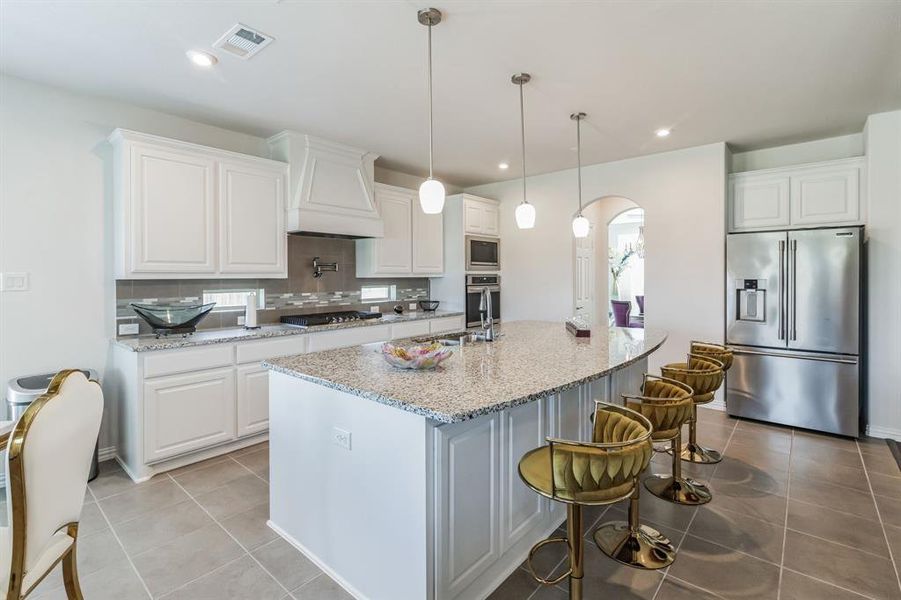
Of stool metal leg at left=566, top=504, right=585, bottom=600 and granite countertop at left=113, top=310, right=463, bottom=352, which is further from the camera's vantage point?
granite countertop at left=113, top=310, right=463, bottom=352

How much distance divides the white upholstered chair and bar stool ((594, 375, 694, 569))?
2129 mm

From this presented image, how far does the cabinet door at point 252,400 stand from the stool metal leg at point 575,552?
100 inches

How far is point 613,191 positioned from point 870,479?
3.25 m

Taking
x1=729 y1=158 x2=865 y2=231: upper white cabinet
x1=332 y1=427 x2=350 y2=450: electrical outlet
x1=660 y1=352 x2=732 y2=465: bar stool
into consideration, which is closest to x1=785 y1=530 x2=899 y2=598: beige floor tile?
x1=660 y1=352 x2=732 y2=465: bar stool

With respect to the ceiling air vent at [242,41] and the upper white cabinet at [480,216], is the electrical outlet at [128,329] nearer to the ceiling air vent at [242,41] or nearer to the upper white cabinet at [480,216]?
the ceiling air vent at [242,41]

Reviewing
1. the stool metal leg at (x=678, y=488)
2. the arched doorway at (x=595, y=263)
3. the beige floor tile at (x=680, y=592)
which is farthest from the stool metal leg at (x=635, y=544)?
the arched doorway at (x=595, y=263)

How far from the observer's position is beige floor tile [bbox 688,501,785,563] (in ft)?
6.93

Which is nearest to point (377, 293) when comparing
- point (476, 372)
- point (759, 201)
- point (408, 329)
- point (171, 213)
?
point (408, 329)

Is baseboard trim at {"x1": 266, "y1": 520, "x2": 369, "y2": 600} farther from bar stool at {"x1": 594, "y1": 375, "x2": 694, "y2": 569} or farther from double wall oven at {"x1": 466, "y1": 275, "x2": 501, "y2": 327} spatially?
double wall oven at {"x1": 466, "y1": 275, "x2": 501, "y2": 327}

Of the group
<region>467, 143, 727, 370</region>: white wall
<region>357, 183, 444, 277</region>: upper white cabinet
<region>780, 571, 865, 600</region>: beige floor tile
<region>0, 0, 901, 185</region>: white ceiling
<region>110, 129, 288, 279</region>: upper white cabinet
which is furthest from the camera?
<region>357, 183, 444, 277</region>: upper white cabinet

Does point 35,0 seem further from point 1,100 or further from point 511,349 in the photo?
point 511,349

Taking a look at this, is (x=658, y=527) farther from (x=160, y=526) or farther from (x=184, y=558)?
(x=160, y=526)

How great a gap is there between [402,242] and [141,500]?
325cm

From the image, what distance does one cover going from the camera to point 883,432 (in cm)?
355
